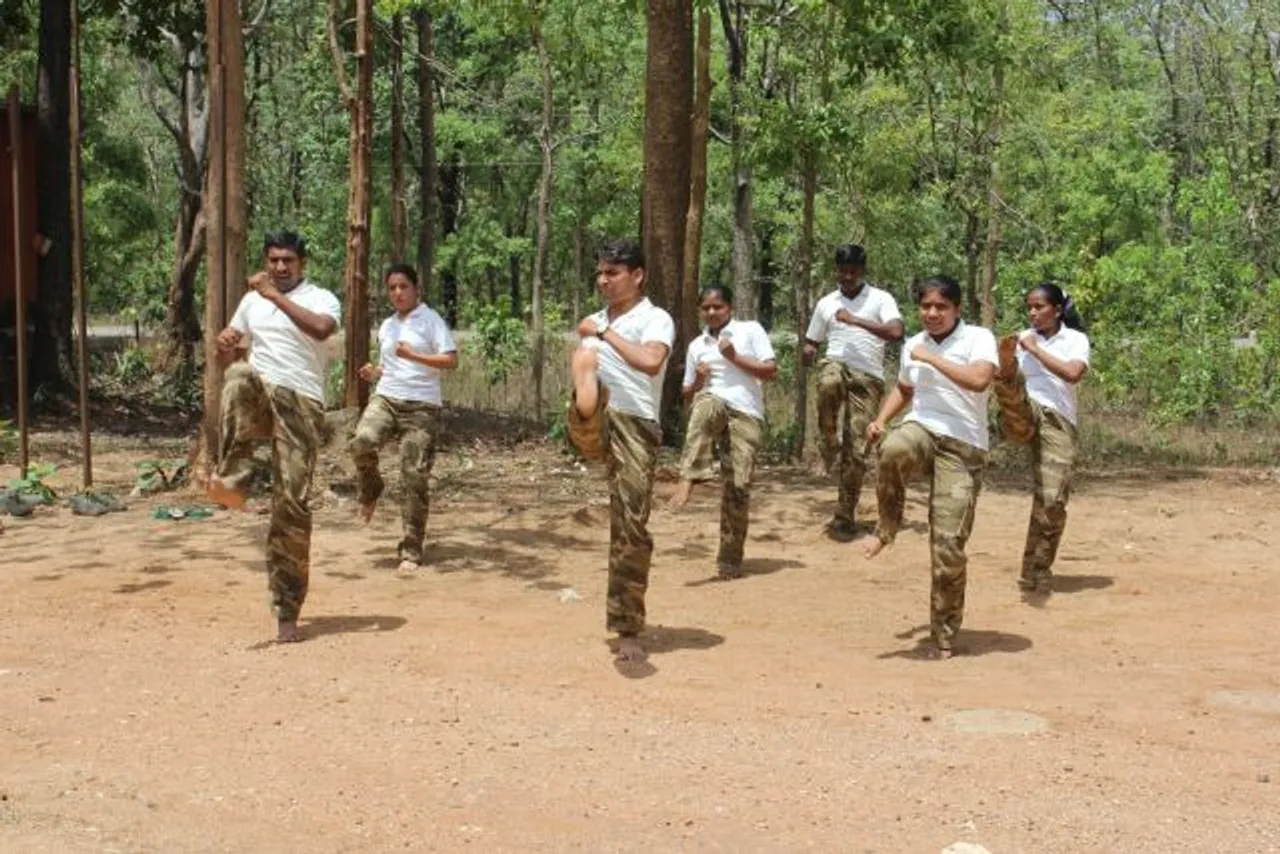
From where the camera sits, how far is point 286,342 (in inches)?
291

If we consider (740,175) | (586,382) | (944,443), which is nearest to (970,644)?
(944,443)

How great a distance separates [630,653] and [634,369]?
55.0 inches

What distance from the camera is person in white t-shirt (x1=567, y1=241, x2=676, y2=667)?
686 cm

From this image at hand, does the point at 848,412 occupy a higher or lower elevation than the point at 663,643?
higher

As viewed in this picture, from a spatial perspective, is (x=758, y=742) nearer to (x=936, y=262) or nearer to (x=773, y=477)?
(x=773, y=477)

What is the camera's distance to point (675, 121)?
45.4 ft

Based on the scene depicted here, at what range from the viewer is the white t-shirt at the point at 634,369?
22.8 feet

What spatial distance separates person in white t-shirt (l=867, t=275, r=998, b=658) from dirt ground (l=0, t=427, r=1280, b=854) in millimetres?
501

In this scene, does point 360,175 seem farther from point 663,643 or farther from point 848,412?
point 663,643

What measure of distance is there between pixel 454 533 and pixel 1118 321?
13087mm

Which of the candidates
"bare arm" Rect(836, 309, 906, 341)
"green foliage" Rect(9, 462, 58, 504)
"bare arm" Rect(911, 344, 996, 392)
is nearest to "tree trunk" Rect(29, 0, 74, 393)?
"green foliage" Rect(9, 462, 58, 504)

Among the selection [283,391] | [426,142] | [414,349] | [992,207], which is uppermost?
[426,142]

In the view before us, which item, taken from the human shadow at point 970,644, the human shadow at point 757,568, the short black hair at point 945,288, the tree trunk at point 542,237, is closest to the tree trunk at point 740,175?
the tree trunk at point 542,237

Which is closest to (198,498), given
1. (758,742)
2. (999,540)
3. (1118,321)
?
(999,540)
